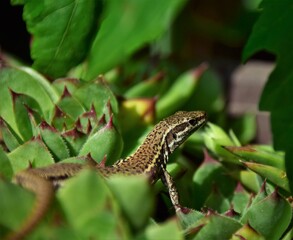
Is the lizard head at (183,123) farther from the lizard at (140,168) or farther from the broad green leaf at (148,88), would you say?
the broad green leaf at (148,88)

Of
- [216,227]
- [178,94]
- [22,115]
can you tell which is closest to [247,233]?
[216,227]

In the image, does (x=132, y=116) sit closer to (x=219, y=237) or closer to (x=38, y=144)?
(x=38, y=144)

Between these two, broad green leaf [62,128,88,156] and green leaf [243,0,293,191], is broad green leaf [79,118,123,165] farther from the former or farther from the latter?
green leaf [243,0,293,191]

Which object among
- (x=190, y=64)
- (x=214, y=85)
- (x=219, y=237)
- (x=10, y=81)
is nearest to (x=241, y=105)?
(x=190, y=64)

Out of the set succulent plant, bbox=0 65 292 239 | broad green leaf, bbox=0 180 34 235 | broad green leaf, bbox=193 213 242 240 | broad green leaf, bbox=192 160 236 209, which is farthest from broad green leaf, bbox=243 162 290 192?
broad green leaf, bbox=0 180 34 235

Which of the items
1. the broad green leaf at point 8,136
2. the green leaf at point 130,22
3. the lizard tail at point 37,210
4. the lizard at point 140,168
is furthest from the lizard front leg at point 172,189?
the green leaf at point 130,22

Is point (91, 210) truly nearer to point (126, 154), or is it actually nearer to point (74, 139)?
point (74, 139)
